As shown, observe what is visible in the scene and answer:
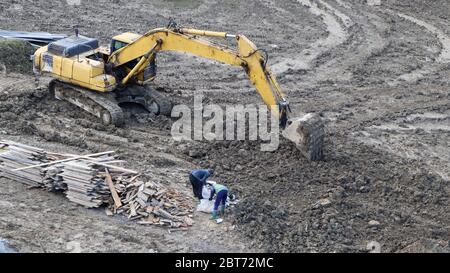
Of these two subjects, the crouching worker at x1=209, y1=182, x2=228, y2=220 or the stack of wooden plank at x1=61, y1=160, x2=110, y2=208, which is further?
the stack of wooden plank at x1=61, y1=160, x2=110, y2=208

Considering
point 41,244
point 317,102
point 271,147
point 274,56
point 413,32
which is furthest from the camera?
point 413,32

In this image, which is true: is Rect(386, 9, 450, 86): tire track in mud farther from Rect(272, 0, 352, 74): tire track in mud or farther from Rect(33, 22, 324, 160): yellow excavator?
Rect(33, 22, 324, 160): yellow excavator

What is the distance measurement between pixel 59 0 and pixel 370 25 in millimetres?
13065

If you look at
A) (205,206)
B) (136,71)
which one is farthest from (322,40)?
(205,206)

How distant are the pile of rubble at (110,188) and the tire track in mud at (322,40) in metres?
9.70

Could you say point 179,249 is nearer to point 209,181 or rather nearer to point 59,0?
point 209,181

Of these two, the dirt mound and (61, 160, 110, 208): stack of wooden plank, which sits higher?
(61, 160, 110, 208): stack of wooden plank

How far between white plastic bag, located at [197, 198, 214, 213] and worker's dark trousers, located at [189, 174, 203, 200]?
18 cm

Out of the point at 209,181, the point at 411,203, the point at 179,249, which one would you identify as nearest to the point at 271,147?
the point at 209,181

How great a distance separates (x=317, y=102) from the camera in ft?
64.4

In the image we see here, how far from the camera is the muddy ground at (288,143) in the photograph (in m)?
12.5

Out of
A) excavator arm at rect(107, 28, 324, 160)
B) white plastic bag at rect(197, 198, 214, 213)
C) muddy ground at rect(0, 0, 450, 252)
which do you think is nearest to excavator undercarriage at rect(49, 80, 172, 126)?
muddy ground at rect(0, 0, 450, 252)

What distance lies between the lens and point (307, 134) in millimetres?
14641

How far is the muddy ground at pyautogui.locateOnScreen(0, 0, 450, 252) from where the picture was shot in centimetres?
1248
